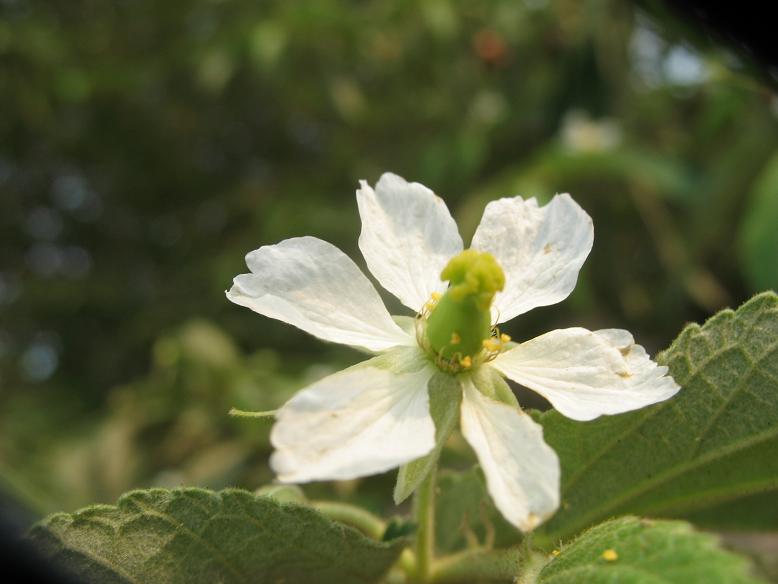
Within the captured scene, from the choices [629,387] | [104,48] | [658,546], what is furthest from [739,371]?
[104,48]

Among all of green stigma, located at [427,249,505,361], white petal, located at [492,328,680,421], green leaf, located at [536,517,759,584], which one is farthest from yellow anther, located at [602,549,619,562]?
green stigma, located at [427,249,505,361]

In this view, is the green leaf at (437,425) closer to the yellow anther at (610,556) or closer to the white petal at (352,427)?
the white petal at (352,427)

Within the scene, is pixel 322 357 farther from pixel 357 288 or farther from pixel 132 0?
pixel 132 0

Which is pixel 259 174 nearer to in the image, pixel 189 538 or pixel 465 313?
pixel 465 313

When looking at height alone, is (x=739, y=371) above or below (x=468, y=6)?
below

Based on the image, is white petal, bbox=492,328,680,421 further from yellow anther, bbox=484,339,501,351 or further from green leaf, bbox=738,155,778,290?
green leaf, bbox=738,155,778,290

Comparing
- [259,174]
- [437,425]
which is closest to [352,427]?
[437,425]
